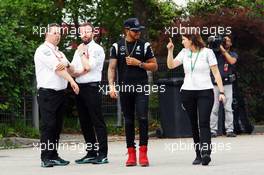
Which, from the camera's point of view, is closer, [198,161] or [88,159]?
[198,161]

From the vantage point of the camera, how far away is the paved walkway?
10328 mm

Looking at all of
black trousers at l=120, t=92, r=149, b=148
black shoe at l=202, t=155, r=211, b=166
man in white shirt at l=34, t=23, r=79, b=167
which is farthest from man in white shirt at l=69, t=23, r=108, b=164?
black shoe at l=202, t=155, r=211, b=166

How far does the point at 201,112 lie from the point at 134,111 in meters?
0.90

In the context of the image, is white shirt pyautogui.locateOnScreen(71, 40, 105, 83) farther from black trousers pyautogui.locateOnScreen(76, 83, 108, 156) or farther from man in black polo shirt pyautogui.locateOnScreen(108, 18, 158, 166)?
man in black polo shirt pyautogui.locateOnScreen(108, 18, 158, 166)

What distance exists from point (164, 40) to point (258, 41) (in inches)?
87.0

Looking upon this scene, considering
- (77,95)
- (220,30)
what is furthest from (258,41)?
(77,95)

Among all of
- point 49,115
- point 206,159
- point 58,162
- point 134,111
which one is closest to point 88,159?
point 58,162

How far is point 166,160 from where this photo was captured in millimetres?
12008

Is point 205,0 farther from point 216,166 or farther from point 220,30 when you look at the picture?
point 216,166

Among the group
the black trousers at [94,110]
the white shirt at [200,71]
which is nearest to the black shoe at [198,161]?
the white shirt at [200,71]

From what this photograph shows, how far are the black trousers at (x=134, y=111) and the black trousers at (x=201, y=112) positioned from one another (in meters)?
0.59

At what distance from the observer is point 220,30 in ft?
60.8

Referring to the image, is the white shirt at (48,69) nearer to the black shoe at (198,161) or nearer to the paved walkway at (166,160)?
the paved walkway at (166,160)

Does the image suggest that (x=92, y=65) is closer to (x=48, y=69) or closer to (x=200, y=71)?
(x=48, y=69)
